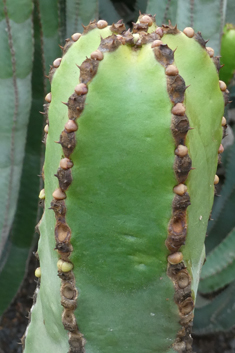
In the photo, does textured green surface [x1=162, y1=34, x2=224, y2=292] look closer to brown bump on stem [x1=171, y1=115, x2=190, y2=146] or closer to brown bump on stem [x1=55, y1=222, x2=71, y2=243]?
brown bump on stem [x1=171, y1=115, x2=190, y2=146]

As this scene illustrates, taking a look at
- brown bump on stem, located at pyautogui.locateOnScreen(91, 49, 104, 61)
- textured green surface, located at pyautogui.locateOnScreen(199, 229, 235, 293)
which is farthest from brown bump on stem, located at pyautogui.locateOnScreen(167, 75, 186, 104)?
textured green surface, located at pyautogui.locateOnScreen(199, 229, 235, 293)

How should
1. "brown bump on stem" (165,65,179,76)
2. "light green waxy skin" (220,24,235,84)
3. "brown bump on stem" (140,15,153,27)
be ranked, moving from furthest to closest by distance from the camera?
"light green waxy skin" (220,24,235,84) < "brown bump on stem" (140,15,153,27) < "brown bump on stem" (165,65,179,76)

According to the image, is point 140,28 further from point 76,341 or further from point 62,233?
point 76,341

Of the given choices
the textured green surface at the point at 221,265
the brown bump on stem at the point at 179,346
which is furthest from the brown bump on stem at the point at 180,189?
the textured green surface at the point at 221,265

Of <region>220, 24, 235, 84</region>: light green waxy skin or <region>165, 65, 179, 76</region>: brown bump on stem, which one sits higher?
<region>165, 65, 179, 76</region>: brown bump on stem

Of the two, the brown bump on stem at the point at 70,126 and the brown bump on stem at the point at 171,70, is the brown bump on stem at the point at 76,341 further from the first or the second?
the brown bump on stem at the point at 171,70

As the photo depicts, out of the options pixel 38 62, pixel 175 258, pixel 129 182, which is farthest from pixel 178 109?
pixel 38 62
